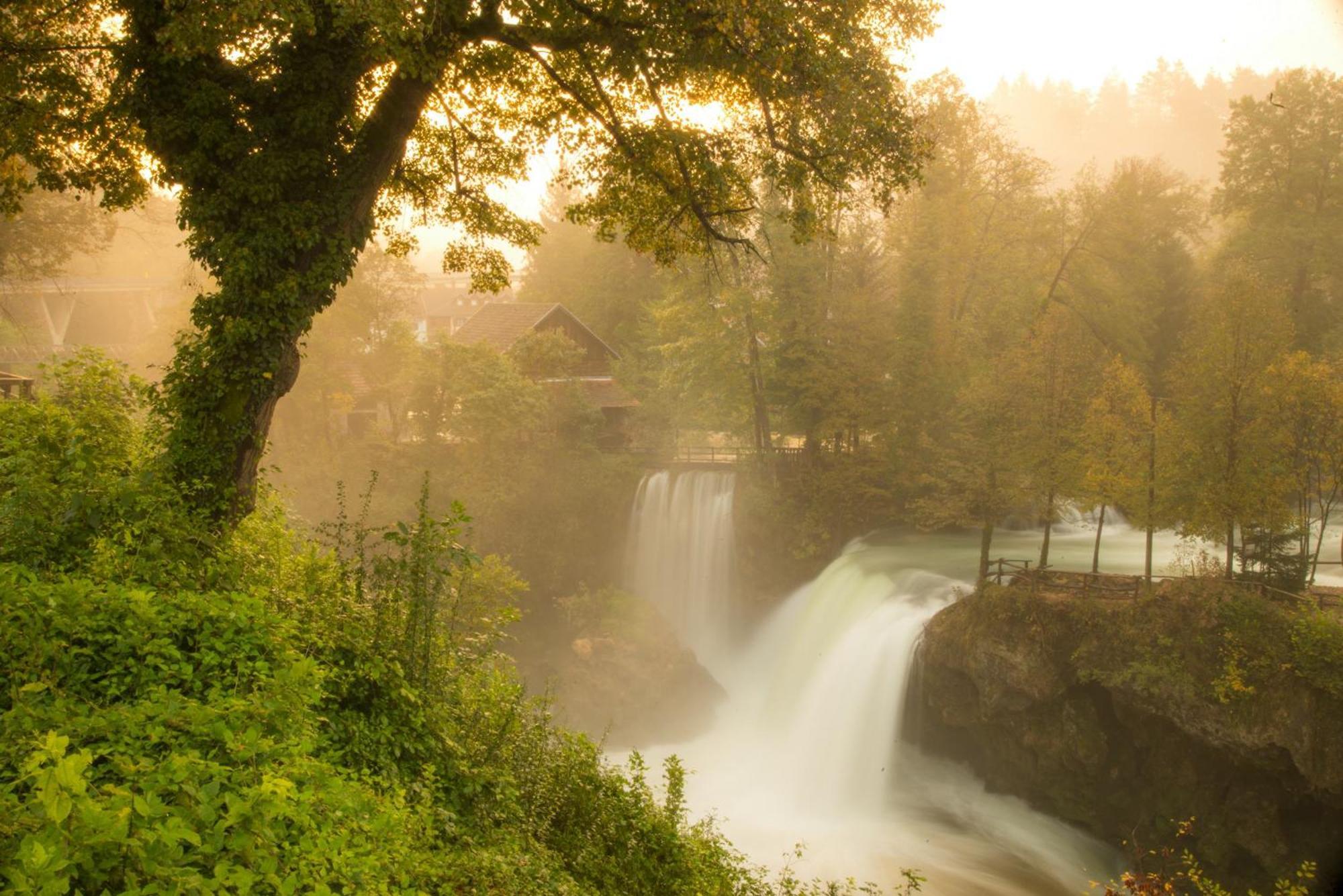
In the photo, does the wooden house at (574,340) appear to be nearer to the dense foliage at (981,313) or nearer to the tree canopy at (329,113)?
the dense foliage at (981,313)

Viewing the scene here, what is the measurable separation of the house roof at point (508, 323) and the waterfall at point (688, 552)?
8990 mm

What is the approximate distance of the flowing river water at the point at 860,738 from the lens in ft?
57.1

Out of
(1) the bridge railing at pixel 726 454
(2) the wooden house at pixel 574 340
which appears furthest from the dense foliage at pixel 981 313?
(2) the wooden house at pixel 574 340

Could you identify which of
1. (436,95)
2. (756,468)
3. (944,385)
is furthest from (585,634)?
(436,95)

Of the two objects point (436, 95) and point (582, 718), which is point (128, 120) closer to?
point (436, 95)

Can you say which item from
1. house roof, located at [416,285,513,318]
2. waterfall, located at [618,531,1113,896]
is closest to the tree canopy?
waterfall, located at [618,531,1113,896]

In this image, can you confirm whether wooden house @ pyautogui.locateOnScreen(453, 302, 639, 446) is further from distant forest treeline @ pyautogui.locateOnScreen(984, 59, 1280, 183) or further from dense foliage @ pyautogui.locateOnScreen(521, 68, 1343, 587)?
distant forest treeline @ pyautogui.locateOnScreen(984, 59, 1280, 183)

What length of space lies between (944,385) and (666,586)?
1317 centimetres

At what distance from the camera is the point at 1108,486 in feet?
63.2

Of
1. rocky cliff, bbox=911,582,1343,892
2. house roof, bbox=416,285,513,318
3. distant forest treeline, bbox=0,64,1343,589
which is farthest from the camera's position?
house roof, bbox=416,285,513,318

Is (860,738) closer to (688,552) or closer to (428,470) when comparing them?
(688,552)

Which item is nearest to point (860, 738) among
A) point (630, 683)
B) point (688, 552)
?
point (630, 683)

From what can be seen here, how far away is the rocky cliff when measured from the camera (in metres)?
15.1

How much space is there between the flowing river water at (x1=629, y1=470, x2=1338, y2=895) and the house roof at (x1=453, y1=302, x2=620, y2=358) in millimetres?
11372
